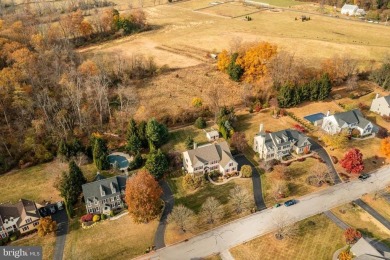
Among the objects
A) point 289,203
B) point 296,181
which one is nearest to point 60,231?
point 289,203

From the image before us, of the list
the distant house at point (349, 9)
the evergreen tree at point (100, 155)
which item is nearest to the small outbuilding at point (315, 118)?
the evergreen tree at point (100, 155)

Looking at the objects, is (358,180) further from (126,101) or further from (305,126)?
(126,101)

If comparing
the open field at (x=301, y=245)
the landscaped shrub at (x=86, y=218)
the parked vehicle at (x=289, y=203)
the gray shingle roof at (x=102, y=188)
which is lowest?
the open field at (x=301, y=245)

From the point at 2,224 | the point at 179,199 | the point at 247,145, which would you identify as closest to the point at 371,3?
the point at 247,145

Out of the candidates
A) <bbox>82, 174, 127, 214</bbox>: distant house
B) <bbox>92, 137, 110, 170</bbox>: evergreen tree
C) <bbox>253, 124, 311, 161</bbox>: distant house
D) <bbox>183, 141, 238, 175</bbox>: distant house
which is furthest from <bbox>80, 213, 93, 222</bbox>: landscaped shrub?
<bbox>253, 124, 311, 161</bbox>: distant house

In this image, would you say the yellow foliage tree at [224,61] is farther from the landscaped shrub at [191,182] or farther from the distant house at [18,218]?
the distant house at [18,218]

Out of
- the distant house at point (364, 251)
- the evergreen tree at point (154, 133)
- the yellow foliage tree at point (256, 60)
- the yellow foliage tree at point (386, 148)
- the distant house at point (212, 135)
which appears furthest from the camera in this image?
the yellow foliage tree at point (256, 60)

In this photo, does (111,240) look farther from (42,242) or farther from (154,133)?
(154,133)
